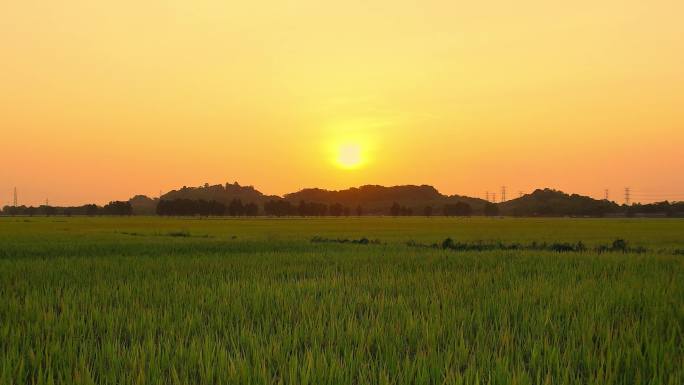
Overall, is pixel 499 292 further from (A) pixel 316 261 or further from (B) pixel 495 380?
(A) pixel 316 261

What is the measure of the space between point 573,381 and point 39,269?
13.9 metres

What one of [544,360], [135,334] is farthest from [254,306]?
[544,360]

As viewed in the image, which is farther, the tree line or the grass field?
the tree line

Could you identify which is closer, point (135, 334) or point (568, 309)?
point (135, 334)

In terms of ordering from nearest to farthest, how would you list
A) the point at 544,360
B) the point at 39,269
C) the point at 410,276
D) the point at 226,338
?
the point at 544,360
the point at 226,338
the point at 410,276
the point at 39,269

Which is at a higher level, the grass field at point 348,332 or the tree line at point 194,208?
the tree line at point 194,208

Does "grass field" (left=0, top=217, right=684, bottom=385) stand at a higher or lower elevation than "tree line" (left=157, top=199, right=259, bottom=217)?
lower

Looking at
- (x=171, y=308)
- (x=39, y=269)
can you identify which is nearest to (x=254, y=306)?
(x=171, y=308)

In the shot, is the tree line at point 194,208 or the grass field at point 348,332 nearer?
the grass field at point 348,332

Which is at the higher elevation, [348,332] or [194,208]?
[194,208]

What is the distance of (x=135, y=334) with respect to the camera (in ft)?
19.5

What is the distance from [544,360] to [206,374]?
2.94 meters

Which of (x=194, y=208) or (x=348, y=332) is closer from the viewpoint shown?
(x=348, y=332)

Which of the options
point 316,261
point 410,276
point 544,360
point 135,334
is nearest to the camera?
point 544,360
